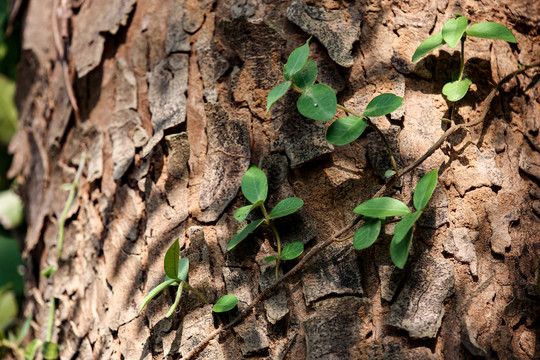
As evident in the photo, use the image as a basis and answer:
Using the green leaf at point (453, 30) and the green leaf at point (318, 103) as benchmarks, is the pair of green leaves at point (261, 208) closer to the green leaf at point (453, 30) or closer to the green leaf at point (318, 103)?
the green leaf at point (318, 103)

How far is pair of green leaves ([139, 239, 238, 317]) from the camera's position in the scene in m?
0.76

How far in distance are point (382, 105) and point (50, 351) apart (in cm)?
93

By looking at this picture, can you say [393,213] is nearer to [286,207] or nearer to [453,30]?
[286,207]

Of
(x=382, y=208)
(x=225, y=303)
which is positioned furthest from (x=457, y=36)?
(x=225, y=303)

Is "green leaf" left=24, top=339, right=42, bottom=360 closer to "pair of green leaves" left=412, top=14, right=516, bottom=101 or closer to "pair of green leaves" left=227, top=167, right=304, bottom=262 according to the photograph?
"pair of green leaves" left=227, top=167, right=304, bottom=262

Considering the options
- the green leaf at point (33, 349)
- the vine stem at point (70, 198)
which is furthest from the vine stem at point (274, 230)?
the green leaf at point (33, 349)

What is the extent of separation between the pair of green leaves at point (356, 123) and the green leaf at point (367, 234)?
14 cm

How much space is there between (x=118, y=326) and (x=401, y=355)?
0.53 metres

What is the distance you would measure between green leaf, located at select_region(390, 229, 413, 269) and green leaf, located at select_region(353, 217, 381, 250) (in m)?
0.03

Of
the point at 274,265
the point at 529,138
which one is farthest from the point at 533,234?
the point at 274,265

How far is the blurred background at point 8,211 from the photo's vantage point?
1674 mm

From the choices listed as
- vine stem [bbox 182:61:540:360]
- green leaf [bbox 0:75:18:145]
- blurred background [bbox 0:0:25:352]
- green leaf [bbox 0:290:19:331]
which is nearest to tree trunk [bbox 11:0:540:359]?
vine stem [bbox 182:61:540:360]

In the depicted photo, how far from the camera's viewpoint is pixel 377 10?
0.88 meters

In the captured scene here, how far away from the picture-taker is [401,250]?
2.25ft
